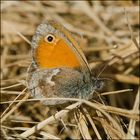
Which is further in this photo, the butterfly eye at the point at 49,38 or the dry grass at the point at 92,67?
the butterfly eye at the point at 49,38

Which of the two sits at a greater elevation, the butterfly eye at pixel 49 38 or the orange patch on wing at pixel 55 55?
the butterfly eye at pixel 49 38

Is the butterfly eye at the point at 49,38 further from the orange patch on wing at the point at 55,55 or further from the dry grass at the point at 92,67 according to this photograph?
the dry grass at the point at 92,67

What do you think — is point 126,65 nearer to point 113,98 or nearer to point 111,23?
point 113,98

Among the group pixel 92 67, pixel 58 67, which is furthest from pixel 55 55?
pixel 92 67

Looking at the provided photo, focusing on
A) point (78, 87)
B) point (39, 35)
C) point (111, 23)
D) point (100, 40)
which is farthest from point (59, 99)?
point (111, 23)

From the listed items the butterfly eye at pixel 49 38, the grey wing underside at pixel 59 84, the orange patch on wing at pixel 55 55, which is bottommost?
the grey wing underside at pixel 59 84

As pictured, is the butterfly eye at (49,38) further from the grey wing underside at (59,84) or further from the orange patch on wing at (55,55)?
the grey wing underside at (59,84)

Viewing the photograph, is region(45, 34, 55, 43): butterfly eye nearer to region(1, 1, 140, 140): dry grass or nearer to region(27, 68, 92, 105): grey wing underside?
region(27, 68, 92, 105): grey wing underside

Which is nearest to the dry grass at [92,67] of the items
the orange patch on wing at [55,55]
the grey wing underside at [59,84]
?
the grey wing underside at [59,84]
